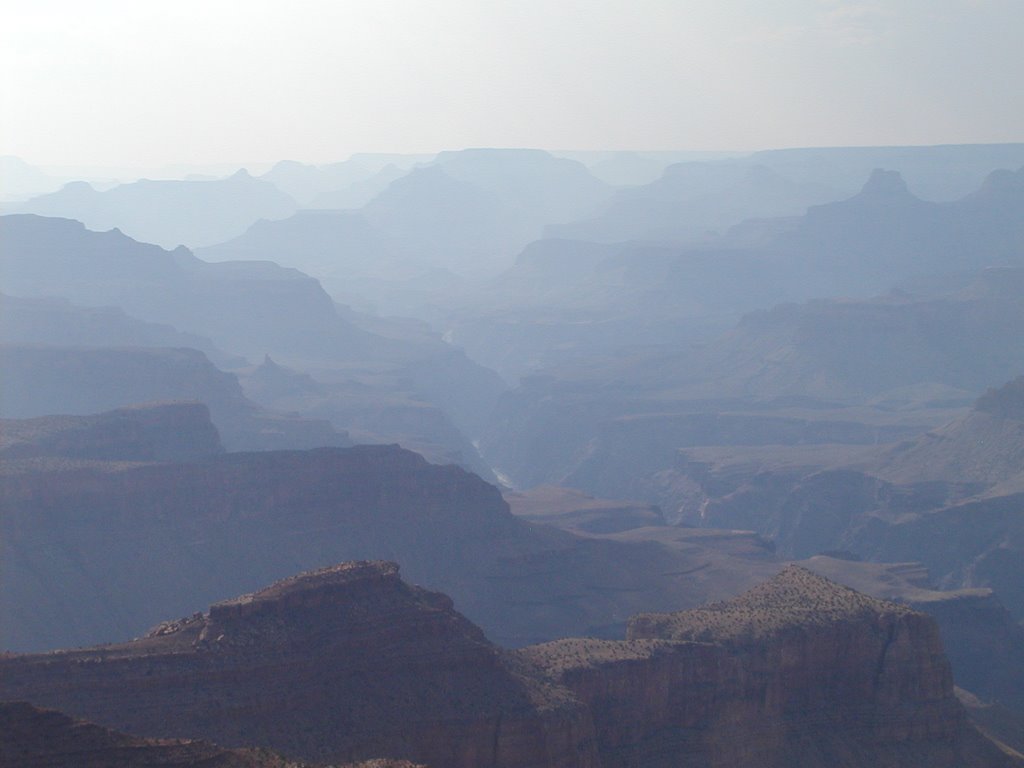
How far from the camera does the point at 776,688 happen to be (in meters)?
47.8

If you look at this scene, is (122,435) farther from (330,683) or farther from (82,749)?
(82,749)

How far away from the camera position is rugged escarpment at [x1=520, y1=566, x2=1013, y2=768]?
45344 mm

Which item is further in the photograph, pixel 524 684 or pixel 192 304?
pixel 192 304

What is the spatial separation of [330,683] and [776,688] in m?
15.7

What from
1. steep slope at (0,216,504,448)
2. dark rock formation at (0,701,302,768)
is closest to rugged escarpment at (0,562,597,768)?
dark rock formation at (0,701,302,768)

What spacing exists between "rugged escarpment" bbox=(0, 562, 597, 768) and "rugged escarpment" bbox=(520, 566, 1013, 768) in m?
3.43

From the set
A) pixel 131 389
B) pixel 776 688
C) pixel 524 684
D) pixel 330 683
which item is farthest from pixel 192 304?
pixel 330 683

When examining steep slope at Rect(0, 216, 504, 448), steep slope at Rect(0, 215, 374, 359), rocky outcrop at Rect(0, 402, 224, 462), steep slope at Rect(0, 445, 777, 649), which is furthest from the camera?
steep slope at Rect(0, 215, 374, 359)

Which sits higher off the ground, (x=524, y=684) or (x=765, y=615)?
(x=765, y=615)

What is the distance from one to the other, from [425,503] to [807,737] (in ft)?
137

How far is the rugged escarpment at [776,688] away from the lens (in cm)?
4534

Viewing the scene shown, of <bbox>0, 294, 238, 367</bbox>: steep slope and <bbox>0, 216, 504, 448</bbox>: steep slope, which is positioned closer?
<bbox>0, 294, 238, 367</bbox>: steep slope

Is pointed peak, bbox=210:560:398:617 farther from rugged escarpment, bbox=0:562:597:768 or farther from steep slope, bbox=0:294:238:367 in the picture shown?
steep slope, bbox=0:294:238:367

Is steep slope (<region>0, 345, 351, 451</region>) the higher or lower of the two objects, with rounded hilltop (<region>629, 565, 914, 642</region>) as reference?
higher
